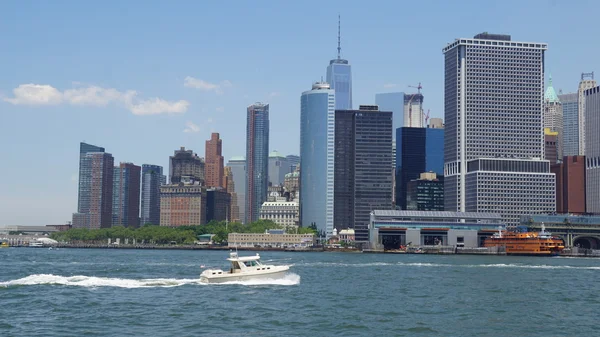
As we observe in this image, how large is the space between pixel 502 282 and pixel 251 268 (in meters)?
35.7

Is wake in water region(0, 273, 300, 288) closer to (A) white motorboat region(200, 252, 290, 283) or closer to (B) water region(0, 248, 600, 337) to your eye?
(B) water region(0, 248, 600, 337)

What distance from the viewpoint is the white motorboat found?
95.4m

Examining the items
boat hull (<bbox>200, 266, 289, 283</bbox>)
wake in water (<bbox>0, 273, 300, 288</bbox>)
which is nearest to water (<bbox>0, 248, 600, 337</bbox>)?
wake in water (<bbox>0, 273, 300, 288</bbox>)

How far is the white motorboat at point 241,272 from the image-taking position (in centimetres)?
9538

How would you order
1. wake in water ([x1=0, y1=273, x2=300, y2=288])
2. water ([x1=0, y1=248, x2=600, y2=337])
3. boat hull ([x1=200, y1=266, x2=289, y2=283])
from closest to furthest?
water ([x1=0, y1=248, x2=600, y2=337]) → wake in water ([x1=0, y1=273, x2=300, y2=288]) → boat hull ([x1=200, y1=266, x2=289, y2=283])

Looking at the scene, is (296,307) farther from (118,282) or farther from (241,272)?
(118,282)

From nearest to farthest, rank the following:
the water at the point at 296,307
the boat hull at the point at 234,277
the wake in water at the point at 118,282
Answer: the water at the point at 296,307
the wake in water at the point at 118,282
the boat hull at the point at 234,277

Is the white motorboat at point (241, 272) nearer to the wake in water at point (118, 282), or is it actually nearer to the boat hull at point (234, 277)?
the boat hull at point (234, 277)

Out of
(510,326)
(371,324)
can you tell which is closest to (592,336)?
(510,326)

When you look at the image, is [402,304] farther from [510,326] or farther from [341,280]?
[341,280]

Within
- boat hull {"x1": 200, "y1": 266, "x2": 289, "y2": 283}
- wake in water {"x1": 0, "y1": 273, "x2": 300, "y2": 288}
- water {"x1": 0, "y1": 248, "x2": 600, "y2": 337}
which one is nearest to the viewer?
water {"x1": 0, "y1": 248, "x2": 600, "y2": 337}

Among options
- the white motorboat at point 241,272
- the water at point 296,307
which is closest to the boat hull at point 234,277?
the white motorboat at point 241,272

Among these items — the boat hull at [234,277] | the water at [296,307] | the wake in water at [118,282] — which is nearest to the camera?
the water at [296,307]

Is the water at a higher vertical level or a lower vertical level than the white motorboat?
lower
